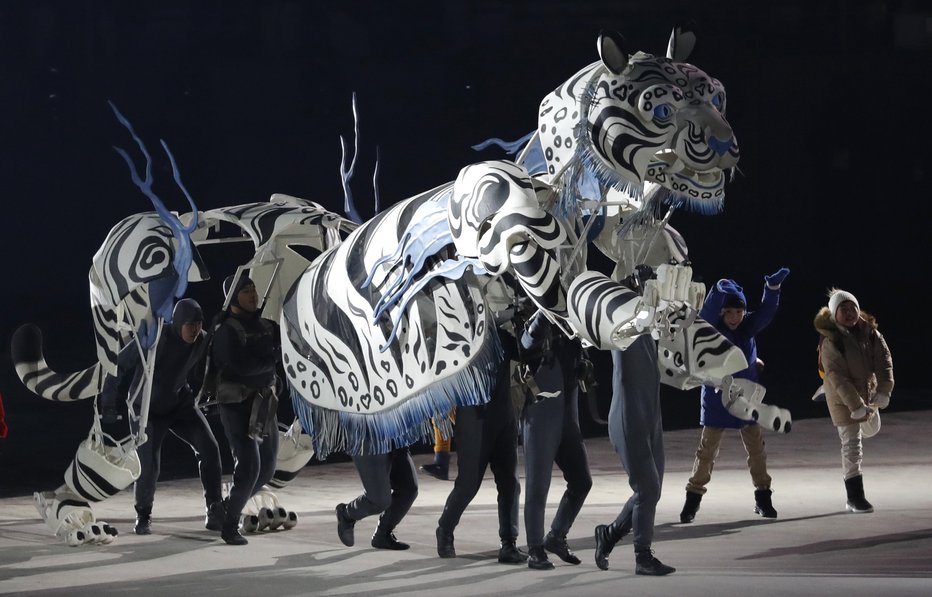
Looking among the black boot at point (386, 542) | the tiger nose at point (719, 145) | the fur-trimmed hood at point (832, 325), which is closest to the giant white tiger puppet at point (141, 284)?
the black boot at point (386, 542)

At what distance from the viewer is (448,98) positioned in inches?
634

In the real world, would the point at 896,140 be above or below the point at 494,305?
above

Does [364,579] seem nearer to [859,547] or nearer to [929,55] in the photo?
[859,547]

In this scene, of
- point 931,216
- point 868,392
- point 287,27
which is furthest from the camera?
point 931,216

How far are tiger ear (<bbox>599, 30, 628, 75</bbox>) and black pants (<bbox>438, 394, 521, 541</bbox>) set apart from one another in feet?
5.49

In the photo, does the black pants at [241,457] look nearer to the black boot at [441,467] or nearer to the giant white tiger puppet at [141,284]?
the giant white tiger puppet at [141,284]

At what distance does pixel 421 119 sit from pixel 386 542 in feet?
28.6

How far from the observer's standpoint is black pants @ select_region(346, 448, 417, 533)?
749 centimetres

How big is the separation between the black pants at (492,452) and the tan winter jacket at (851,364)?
92.4 inches

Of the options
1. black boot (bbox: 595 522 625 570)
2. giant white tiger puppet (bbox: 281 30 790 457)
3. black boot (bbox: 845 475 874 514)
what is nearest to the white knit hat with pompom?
black boot (bbox: 845 475 874 514)

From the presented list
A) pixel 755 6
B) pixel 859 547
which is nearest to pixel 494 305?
pixel 859 547

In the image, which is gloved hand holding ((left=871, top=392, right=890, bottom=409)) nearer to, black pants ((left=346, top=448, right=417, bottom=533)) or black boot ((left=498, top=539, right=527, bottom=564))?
black boot ((left=498, top=539, right=527, bottom=564))

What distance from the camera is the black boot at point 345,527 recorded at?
25.3ft

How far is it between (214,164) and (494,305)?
29.3 feet
